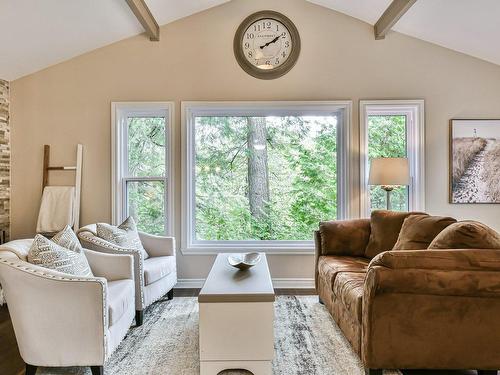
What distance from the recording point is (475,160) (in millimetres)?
3746

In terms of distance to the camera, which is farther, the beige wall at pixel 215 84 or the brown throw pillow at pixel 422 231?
the beige wall at pixel 215 84

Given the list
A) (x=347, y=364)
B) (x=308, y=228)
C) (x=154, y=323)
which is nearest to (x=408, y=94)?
(x=308, y=228)

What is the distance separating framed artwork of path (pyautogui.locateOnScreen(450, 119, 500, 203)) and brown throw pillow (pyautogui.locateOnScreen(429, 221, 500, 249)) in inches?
82.2

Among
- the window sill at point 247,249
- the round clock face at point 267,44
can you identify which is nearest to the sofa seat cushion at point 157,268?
the window sill at point 247,249

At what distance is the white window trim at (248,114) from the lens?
12.5ft

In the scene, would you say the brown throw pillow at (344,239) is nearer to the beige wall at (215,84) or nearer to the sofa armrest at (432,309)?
the beige wall at (215,84)

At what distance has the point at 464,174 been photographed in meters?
3.76

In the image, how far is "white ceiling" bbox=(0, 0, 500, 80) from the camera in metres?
3.03

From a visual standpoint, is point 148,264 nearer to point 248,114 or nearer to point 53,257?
point 53,257

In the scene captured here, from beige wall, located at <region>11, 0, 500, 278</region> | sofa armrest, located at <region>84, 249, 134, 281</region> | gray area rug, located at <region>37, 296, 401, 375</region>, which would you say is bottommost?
gray area rug, located at <region>37, 296, 401, 375</region>

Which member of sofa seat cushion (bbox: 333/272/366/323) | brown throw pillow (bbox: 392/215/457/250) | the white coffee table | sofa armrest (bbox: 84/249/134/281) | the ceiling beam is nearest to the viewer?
the white coffee table

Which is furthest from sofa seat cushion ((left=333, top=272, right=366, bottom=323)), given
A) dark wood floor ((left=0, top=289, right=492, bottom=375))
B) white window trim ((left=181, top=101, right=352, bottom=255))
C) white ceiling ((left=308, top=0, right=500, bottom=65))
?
white ceiling ((left=308, top=0, right=500, bottom=65))

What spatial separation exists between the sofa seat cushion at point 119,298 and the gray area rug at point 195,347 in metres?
0.31

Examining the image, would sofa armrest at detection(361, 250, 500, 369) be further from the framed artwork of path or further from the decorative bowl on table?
the framed artwork of path
